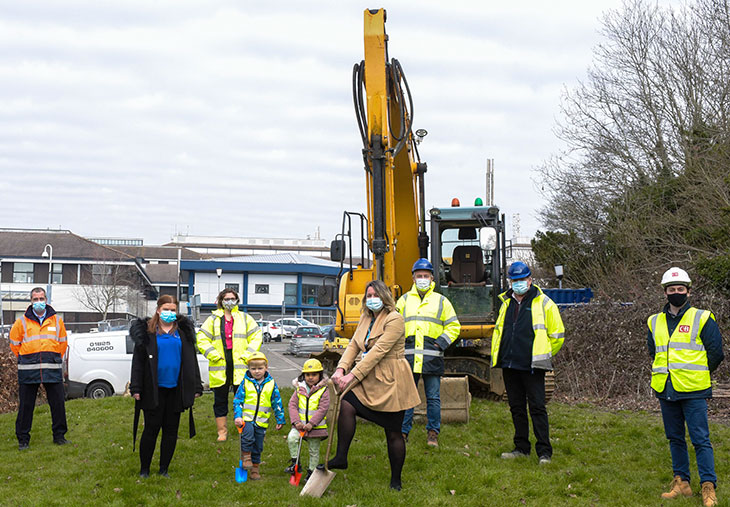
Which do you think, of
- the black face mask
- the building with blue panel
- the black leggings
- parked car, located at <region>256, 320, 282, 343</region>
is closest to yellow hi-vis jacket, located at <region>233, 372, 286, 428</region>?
the black leggings

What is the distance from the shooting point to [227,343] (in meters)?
8.79

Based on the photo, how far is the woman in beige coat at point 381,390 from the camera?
6.39 metres

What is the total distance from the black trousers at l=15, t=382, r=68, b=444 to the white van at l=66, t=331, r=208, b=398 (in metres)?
5.79

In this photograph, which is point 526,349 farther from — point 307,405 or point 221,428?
point 221,428

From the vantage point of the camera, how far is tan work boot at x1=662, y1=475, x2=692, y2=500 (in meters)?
6.47

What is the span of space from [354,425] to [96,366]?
1025cm

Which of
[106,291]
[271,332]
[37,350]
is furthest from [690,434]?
[106,291]

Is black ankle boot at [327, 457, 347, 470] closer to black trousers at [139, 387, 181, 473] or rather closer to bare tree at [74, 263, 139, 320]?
black trousers at [139, 387, 181, 473]

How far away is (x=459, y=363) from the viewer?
1185cm

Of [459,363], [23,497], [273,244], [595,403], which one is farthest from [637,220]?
[273,244]

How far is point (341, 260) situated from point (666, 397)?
4826mm

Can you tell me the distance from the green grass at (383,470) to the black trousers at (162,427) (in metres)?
0.19

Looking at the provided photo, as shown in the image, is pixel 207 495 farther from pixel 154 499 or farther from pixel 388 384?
pixel 388 384

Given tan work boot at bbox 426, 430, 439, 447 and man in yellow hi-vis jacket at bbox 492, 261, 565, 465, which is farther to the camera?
tan work boot at bbox 426, 430, 439, 447
